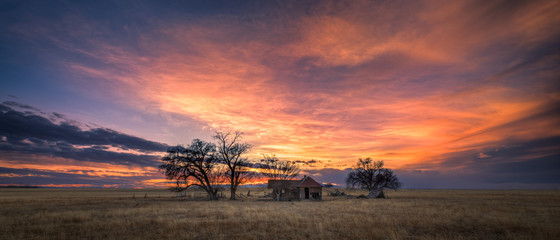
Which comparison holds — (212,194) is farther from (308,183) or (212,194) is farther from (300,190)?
(308,183)

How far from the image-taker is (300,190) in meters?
50.8

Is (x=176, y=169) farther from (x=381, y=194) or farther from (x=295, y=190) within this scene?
(x=381, y=194)

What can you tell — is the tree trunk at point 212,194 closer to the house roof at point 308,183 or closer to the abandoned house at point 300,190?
the abandoned house at point 300,190

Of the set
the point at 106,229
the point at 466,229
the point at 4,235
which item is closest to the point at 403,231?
the point at 466,229

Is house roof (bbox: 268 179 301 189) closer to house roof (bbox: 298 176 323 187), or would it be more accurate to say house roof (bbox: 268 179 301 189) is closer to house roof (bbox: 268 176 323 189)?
house roof (bbox: 268 176 323 189)

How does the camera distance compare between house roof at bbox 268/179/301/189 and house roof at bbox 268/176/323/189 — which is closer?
house roof at bbox 268/176/323/189

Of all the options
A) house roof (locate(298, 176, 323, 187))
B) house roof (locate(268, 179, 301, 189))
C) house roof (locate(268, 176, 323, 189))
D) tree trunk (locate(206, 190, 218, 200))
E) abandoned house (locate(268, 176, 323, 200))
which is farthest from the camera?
house roof (locate(268, 179, 301, 189))

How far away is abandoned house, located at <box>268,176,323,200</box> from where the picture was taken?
166 ft

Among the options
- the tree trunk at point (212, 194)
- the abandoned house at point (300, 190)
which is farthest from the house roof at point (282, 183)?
the tree trunk at point (212, 194)

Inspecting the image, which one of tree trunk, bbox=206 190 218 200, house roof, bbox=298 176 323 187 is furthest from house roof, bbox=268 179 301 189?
tree trunk, bbox=206 190 218 200

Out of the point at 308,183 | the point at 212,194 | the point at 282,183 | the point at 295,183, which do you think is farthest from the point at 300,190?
the point at 212,194

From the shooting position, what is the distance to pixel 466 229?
16.4m

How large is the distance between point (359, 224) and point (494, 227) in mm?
8132

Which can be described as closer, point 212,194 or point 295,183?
point 212,194
